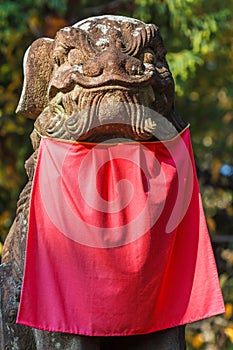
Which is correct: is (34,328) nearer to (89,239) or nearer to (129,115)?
(89,239)

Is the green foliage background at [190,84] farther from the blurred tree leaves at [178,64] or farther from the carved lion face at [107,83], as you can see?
the carved lion face at [107,83]

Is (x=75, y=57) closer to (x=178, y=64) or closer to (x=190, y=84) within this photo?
(x=178, y=64)

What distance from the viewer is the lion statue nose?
6.23ft

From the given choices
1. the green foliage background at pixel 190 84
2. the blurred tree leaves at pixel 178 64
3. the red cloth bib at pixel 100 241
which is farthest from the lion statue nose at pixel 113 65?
the blurred tree leaves at pixel 178 64

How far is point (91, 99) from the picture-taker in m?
→ 1.90

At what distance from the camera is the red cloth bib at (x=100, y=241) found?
6.40 feet

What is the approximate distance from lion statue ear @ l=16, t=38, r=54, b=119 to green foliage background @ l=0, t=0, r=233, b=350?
1689 millimetres

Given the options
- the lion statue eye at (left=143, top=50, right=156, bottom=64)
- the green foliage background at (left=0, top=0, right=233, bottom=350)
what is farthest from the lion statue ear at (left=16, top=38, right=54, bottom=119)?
the green foliage background at (left=0, top=0, right=233, bottom=350)

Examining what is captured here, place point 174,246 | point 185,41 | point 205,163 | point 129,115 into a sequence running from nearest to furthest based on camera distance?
1. point 129,115
2. point 174,246
3. point 185,41
4. point 205,163

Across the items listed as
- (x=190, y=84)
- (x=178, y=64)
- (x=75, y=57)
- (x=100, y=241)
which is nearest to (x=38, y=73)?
(x=75, y=57)

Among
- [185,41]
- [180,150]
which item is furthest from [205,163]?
[180,150]

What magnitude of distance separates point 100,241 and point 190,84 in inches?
119

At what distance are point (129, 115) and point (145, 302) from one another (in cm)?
46

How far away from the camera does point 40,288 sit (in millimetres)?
1960
